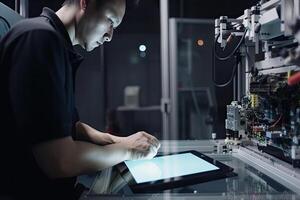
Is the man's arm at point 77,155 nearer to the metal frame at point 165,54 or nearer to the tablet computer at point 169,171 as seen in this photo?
the tablet computer at point 169,171

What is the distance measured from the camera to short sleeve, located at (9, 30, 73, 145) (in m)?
0.90

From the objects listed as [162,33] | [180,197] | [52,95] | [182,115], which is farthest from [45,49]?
[182,115]

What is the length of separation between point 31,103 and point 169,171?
0.53m

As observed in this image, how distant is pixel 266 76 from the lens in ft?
4.55

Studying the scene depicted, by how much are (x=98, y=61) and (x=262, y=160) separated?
3.39 m

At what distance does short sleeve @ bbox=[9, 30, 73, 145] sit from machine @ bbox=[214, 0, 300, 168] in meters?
0.69

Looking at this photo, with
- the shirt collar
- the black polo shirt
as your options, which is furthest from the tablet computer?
the shirt collar

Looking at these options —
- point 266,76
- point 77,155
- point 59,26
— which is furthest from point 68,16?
point 266,76

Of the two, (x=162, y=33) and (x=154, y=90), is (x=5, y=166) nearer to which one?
(x=162, y=33)

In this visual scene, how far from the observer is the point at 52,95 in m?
0.92

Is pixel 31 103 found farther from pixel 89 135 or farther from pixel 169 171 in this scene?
pixel 89 135

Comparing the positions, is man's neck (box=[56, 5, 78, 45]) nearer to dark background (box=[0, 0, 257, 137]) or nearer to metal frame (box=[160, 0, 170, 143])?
metal frame (box=[160, 0, 170, 143])

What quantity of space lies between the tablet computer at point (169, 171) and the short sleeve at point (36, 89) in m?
0.31

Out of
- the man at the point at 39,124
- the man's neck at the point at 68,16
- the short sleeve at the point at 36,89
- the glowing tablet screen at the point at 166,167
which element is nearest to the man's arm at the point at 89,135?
the glowing tablet screen at the point at 166,167
